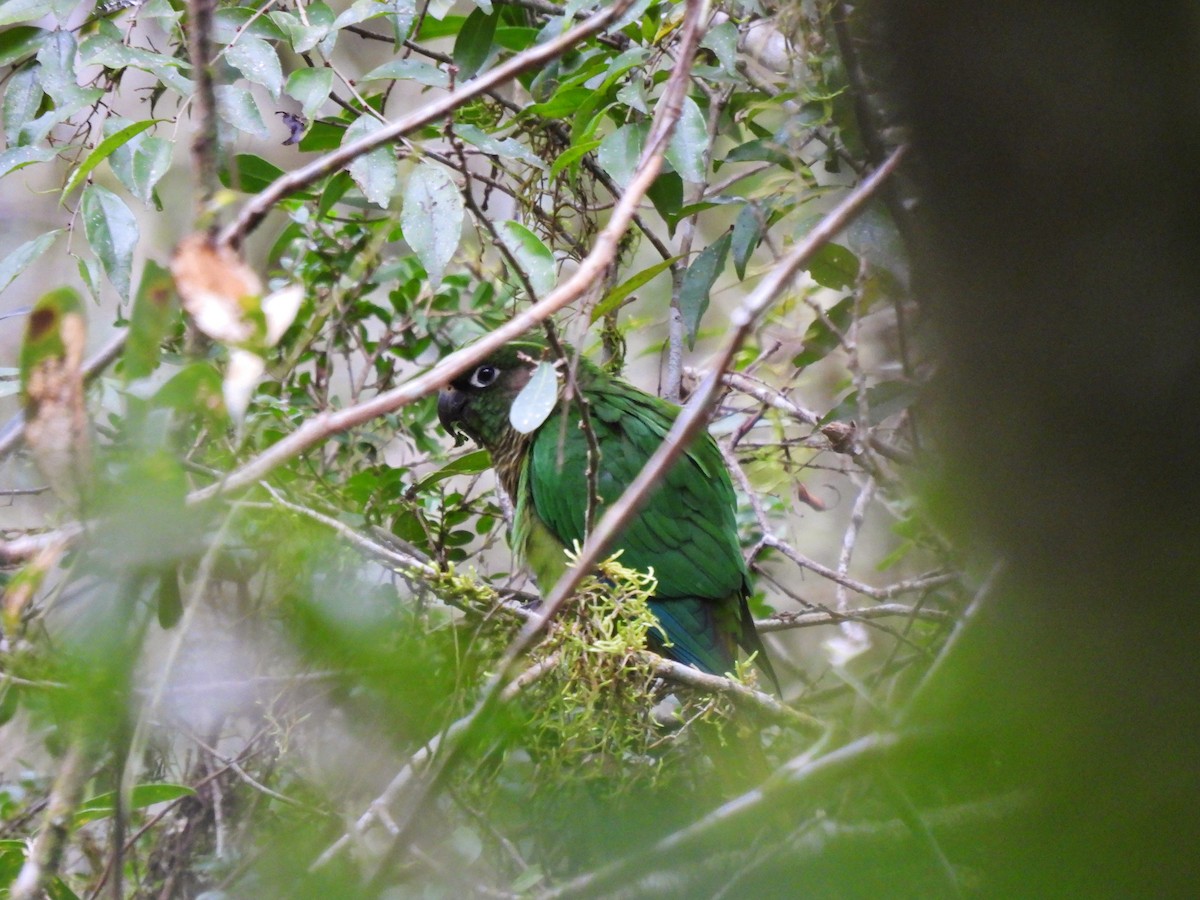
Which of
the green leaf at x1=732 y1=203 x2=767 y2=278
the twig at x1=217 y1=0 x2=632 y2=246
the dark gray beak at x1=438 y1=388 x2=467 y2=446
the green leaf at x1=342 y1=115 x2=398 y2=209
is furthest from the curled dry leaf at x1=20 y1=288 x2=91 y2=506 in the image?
the dark gray beak at x1=438 y1=388 x2=467 y2=446

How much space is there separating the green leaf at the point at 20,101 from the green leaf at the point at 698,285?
158 centimetres

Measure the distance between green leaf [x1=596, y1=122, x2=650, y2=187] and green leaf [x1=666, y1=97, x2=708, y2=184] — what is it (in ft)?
0.26

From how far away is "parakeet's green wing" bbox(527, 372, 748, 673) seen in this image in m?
2.91

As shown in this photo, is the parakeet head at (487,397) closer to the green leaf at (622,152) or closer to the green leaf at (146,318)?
the green leaf at (622,152)

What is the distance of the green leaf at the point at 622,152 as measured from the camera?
2.13 metres

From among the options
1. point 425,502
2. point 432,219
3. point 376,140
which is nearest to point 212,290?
point 376,140

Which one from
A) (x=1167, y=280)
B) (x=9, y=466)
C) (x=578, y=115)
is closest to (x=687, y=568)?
(x=578, y=115)

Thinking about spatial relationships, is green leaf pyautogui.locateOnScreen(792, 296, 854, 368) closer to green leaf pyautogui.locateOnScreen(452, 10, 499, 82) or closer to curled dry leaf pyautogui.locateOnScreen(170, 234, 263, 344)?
green leaf pyautogui.locateOnScreen(452, 10, 499, 82)

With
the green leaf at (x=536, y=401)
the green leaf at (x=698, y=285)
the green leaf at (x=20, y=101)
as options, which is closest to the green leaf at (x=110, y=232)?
the green leaf at (x=20, y=101)

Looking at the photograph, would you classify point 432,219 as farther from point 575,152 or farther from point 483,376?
point 483,376

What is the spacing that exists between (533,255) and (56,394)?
1285 millimetres

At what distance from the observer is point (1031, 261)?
70 cm

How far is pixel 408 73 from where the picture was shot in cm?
228

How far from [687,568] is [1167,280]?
2305 mm
